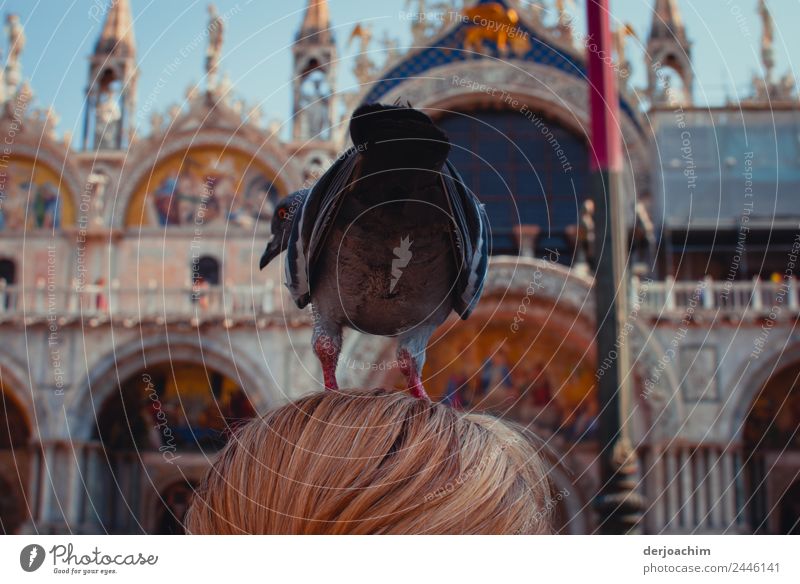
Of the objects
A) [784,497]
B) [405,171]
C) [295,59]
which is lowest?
[784,497]

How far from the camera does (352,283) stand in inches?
81.7

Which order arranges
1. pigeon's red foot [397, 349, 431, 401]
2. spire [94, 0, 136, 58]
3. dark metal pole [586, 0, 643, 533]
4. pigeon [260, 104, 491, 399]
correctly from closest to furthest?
1. pigeon [260, 104, 491, 399]
2. pigeon's red foot [397, 349, 431, 401]
3. dark metal pole [586, 0, 643, 533]
4. spire [94, 0, 136, 58]

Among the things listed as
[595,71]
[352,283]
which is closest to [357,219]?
[352,283]

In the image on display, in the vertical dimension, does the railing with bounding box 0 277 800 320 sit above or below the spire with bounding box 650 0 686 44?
below

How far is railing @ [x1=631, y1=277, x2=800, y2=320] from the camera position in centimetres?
1473

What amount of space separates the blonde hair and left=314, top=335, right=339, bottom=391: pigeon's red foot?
58 centimetres

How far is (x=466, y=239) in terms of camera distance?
6.55 ft

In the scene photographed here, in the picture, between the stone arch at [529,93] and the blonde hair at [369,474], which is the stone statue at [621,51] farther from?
the blonde hair at [369,474]

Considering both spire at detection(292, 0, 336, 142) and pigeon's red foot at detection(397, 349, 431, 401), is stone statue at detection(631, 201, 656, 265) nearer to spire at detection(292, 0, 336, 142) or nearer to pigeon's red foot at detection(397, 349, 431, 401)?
spire at detection(292, 0, 336, 142)

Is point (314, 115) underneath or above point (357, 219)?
above

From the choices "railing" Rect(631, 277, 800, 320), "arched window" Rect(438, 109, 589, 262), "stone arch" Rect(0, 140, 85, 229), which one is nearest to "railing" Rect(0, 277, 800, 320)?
"railing" Rect(631, 277, 800, 320)

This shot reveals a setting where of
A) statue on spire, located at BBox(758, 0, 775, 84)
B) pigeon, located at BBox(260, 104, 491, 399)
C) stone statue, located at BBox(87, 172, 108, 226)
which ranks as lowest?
pigeon, located at BBox(260, 104, 491, 399)
